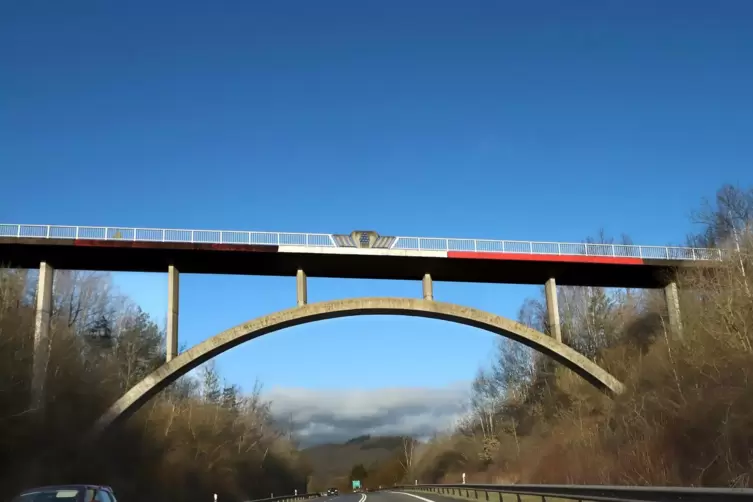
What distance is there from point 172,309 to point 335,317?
898 centimetres

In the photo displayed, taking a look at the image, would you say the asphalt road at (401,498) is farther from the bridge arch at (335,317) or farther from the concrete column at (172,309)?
the concrete column at (172,309)

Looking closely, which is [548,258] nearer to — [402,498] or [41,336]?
[402,498]

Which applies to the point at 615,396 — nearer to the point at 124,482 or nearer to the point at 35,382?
the point at 124,482

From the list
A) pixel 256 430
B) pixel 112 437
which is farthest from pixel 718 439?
pixel 256 430

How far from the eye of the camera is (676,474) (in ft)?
83.8

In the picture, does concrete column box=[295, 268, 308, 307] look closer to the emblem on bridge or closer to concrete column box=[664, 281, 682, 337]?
the emblem on bridge

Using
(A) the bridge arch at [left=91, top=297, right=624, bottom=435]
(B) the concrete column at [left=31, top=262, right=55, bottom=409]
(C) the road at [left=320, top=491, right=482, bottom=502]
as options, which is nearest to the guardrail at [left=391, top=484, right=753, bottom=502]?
(C) the road at [left=320, top=491, right=482, bottom=502]

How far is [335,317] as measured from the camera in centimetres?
3981

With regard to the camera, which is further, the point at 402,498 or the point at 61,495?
the point at 402,498

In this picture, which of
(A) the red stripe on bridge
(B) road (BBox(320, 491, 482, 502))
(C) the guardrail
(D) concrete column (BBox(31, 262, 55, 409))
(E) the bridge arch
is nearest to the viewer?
(C) the guardrail

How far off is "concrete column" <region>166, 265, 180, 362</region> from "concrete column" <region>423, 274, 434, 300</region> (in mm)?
13537

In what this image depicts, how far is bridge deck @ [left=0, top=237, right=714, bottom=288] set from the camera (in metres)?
36.0

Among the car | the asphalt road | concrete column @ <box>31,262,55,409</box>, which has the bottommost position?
the asphalt road

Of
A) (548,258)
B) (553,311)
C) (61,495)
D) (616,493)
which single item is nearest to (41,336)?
(61,495)
